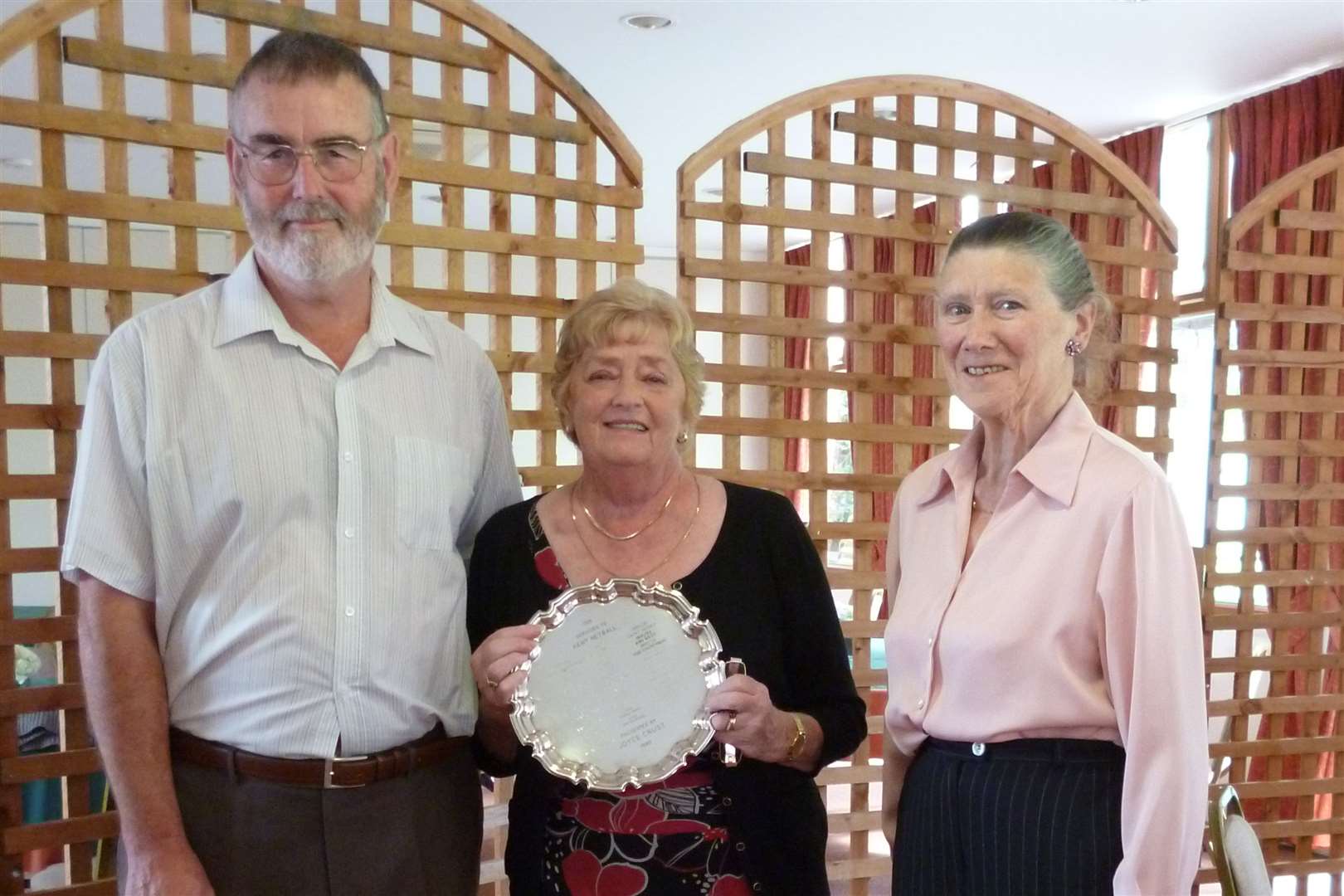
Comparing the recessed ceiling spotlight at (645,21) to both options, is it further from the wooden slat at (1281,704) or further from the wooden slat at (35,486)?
the wooden slat at (1281,704)

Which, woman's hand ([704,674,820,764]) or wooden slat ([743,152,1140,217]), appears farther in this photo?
wooden slat ([743,152,1140,217])

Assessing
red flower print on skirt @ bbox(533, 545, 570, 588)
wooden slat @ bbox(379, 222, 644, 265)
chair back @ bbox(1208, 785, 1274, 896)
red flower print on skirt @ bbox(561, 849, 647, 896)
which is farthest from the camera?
wooden slat @ bbox(379, 222, 644, 265)

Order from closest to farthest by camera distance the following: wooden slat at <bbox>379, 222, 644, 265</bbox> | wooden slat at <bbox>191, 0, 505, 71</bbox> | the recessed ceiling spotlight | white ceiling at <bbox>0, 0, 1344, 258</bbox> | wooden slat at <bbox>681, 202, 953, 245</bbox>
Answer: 1. wooden slat at <bbox>191, 0, 505, 71</bbox>
2. wooden slat at <bbox>379, 222, 644, 265</bbox>
3. wooden slat at <bbox>681, 202, 953, 245</bbox>
4. white ceiling at <bbox>0, 0, 1344, 258</bbox>
5. the recessed ceiling spotlight

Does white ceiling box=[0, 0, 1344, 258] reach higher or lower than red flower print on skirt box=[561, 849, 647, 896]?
higher

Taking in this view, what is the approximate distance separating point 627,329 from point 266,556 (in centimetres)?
65

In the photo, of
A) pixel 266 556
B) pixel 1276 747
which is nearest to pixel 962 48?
pixel 1276 747

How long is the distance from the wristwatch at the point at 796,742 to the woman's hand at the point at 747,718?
3cm

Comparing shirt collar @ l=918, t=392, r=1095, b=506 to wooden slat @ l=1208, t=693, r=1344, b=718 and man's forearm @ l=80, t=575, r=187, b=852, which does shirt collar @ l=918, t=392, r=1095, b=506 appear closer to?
man's forearm @ l=80, t=575, r=187, b=852

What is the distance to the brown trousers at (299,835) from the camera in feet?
4.99

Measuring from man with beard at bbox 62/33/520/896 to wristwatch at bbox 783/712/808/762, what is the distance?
55 centimetres

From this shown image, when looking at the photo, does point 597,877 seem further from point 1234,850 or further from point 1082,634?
point 1234,850

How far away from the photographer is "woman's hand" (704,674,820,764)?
1.50 m

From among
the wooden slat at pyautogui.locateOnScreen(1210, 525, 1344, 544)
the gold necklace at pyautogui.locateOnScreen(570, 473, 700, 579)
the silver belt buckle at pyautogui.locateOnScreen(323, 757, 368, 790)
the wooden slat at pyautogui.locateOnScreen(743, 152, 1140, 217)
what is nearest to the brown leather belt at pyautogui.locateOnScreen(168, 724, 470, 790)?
the silver belt buckle at pyautogui.locateOnScreen(323, 757, 368, 790)

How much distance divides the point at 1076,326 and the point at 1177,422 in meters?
4.61
